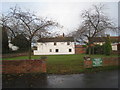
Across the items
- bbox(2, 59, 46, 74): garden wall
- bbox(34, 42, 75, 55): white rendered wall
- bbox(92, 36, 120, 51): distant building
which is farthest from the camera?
bbox(34, 42, 75, 55): white rendered wall

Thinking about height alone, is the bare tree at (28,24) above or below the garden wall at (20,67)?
above

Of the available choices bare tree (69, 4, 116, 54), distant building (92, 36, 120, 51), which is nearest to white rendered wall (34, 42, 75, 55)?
distant building (92, 36, 120, 51)

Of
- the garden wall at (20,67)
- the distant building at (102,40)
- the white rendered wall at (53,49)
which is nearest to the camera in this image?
the garden wall at (20,67)

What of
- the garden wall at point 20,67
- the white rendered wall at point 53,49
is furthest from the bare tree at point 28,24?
the white rendered wall at point 53,49

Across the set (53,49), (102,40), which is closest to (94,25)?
(102,40)

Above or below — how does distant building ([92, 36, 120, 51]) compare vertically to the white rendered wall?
above

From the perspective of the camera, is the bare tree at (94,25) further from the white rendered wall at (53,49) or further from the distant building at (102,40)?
the white rendered wall at (53,49)

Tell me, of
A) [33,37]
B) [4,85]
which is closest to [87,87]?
[4,85]

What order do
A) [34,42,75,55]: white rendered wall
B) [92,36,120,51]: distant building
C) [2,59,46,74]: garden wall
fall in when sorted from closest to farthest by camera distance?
[2,59,46,74]: garden wall
[92,36,120,51]: distant building
[34,42,75,55]: white rendered wall

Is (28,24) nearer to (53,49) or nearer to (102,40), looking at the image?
(102,40)

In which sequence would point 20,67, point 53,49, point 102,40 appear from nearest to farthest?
point 20,67, point 102,40, point 53,49

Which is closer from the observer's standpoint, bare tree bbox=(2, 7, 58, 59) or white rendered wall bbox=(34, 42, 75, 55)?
bare tree bbox=(2, 7, 58, 59)

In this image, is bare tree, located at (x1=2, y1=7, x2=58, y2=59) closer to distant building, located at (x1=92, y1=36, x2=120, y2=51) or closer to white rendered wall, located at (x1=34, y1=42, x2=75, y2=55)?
distant building, located at (x1=92, y1=36, x2=120, y2=51)

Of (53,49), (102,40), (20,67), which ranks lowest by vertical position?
(53,49)
